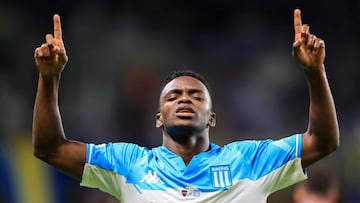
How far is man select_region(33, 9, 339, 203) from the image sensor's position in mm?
3734

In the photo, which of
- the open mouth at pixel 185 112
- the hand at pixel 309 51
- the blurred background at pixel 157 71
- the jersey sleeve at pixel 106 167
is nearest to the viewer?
the hand at pixel 309 51

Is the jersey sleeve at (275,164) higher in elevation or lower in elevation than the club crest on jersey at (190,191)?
higher

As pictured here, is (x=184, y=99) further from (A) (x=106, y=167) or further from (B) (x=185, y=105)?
(A) (x=106, y=167)

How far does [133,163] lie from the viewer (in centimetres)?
398

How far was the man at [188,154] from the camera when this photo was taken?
12.3 ft

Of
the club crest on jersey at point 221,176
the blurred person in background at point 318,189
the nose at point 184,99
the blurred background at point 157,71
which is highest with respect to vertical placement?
the blurred background at point 157,71

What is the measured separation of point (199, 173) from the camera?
3.92 meters

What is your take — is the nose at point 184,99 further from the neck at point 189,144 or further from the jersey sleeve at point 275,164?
the jersey sleeve at point 275,164

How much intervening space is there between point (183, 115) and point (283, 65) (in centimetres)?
349

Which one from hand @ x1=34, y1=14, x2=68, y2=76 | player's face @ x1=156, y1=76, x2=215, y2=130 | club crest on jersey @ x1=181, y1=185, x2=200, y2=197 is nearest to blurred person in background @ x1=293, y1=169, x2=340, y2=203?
player's face @ x1=156, y1=76, x2=215, y2=130

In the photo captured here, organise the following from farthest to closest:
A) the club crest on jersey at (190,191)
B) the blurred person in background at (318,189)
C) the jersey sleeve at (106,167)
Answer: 1. the blurred person in background at (318,189)
2. the jersey sleeve at (106,167)
3. the club crest on jersey at (190,191)

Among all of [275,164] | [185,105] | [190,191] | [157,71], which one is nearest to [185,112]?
[185,105]

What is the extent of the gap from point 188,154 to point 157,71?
10.5 ft

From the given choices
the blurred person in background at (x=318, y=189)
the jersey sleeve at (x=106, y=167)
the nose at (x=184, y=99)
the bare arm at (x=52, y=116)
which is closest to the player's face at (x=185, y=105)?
the nose at (x=184, y=99)
